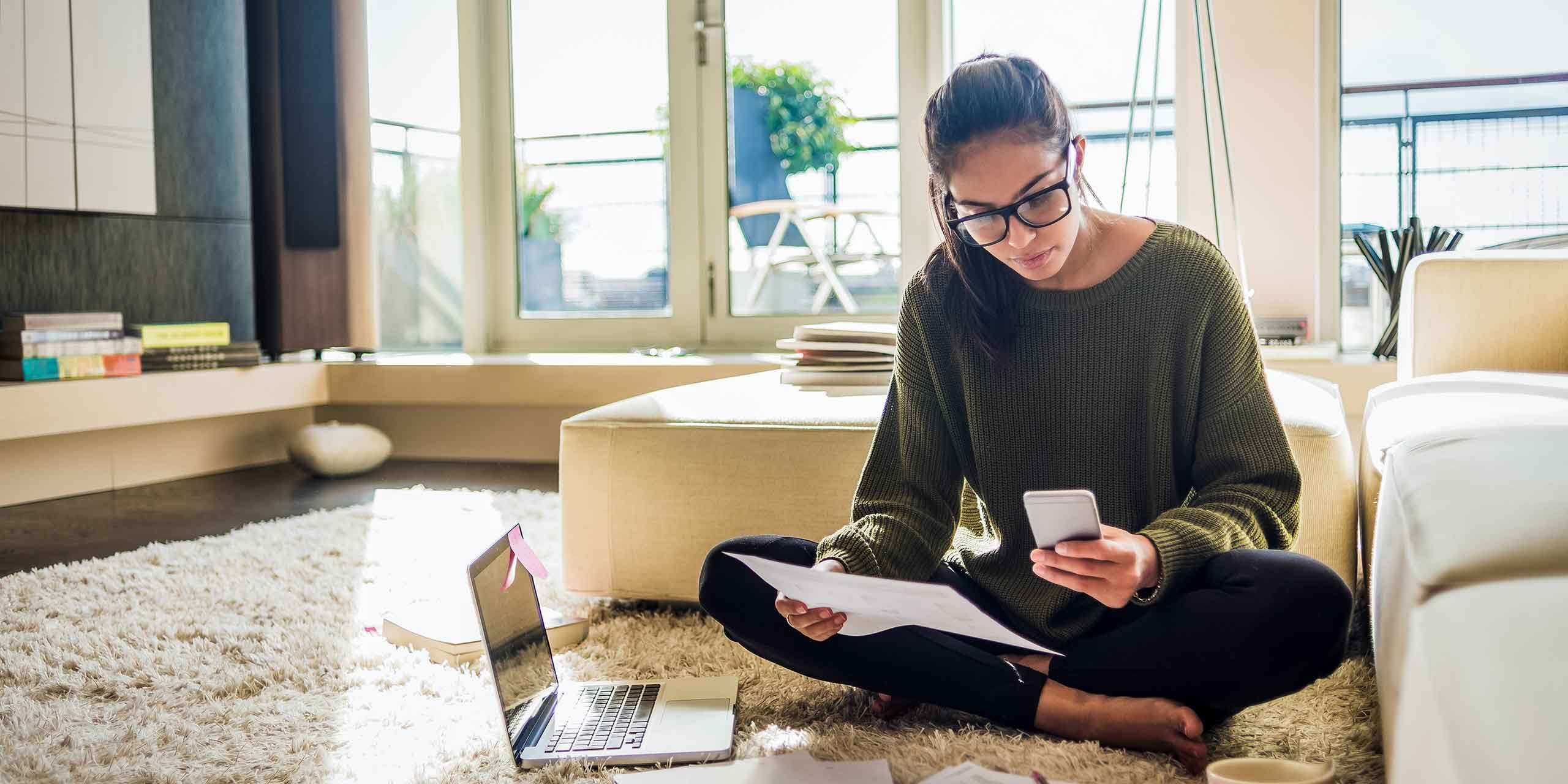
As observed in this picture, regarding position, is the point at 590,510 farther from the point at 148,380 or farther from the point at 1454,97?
the point at 1454,97

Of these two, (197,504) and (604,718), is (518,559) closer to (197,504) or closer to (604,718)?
(604,718)

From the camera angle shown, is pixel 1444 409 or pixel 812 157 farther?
pixel 812 157

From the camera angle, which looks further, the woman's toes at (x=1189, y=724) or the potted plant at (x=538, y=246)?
the potted plant at (x=538, y=246)

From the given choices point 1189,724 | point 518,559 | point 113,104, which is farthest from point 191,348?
point 1189,724

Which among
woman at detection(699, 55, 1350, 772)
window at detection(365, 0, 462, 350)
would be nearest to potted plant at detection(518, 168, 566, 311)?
window at detection(365, 0, 462, 350)

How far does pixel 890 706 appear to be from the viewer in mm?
1492

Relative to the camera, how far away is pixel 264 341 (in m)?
4.19

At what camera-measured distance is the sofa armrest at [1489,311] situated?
207 centimetres

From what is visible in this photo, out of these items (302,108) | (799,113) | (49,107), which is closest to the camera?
(49,107)

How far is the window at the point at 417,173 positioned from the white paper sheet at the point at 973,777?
3.92m

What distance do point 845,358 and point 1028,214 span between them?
126cm

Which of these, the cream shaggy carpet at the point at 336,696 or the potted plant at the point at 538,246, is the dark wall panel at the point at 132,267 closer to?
the potted plant at the point at 538,246

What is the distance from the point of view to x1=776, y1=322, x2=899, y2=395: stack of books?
2.48 metres

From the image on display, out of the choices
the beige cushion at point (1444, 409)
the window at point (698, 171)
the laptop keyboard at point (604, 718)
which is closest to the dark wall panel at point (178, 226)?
the window at point (698, 171)
